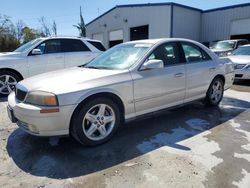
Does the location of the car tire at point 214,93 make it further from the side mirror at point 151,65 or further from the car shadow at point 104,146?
the side mirror at point 151,65

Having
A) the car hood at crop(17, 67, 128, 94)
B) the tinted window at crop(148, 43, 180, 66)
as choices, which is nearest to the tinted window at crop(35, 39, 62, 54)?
the car hood at crop(17, 67, 128, 94)

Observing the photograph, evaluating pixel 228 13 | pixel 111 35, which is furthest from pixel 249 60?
pixel 111 35

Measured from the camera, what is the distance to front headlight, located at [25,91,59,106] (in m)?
3.09

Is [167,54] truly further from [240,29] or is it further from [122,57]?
[240,29]

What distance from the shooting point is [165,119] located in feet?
15.6

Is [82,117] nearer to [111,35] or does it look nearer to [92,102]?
[92,102]

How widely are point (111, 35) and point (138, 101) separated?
21.5 metres

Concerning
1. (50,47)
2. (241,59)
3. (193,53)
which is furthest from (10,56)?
(241,59)

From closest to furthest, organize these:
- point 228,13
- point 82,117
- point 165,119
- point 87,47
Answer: point 82,117, point 165,119, point 87,47, point 228,13

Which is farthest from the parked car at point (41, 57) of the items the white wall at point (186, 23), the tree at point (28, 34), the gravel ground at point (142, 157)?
the tree at point (28, 34)

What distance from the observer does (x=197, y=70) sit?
4.77 meters

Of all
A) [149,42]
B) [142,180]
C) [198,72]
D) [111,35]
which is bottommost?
[142,180]

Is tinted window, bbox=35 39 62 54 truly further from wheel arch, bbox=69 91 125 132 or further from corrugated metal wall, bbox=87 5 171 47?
corrugated metal wall, bbox=87 5 171 47

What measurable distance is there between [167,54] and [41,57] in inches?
171
